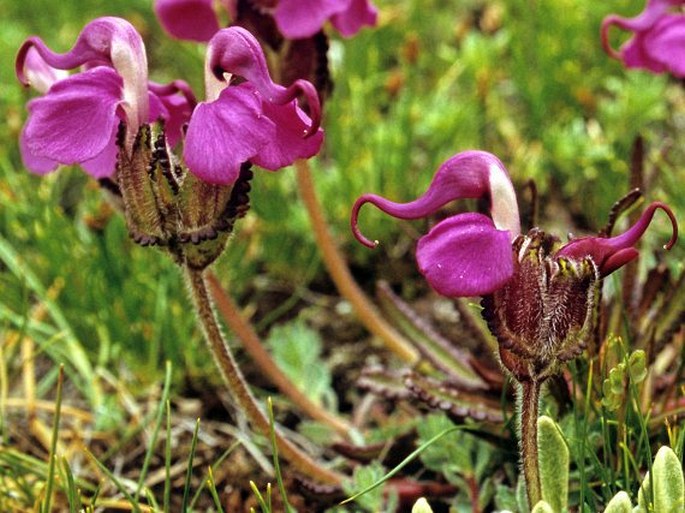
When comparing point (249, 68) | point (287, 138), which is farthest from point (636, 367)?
point (249, 68)

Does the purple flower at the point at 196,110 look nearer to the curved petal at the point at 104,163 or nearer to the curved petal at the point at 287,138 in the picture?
the curved petal at the point at 287,138

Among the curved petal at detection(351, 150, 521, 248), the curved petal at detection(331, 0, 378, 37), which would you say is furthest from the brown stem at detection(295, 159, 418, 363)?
the curved petal at detection(351, 150, 521, 248)

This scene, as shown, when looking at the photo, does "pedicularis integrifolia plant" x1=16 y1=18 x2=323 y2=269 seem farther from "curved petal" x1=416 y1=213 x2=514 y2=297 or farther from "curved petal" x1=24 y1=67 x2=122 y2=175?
"curved petal" x1=416 y1=213 x2=514 y2=297

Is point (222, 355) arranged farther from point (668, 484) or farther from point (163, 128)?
point (668, 484)

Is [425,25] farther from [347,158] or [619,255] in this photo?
[619,255]

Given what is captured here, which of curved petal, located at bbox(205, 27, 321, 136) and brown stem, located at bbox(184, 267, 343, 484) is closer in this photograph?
curved petal, located at bbox(205, 27, 321, 136)
